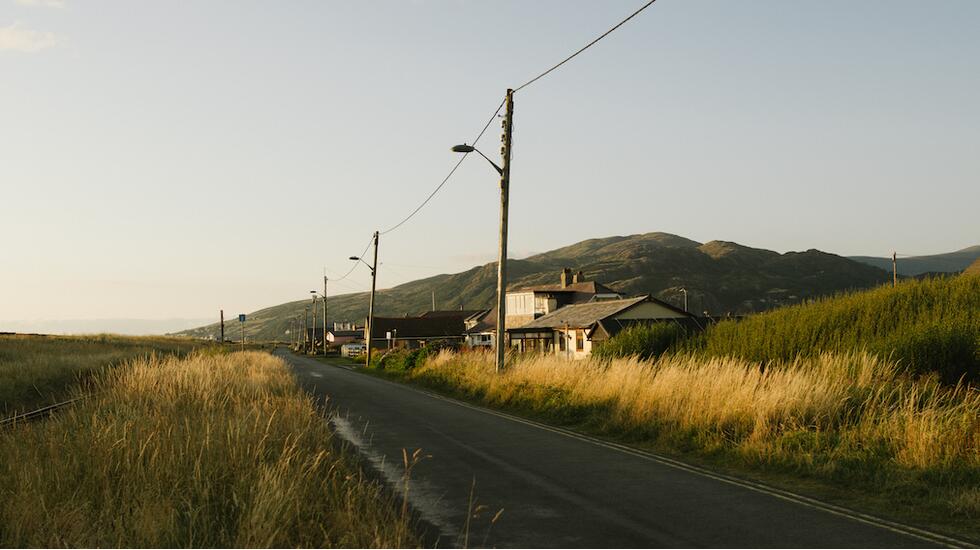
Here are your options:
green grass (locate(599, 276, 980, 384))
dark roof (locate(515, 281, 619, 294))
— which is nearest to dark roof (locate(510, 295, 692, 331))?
dark roof (locate(515, 281, 619, 294))

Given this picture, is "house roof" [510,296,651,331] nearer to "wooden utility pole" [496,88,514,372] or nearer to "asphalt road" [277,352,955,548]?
"wooden utility pole" [496,88,514,372]

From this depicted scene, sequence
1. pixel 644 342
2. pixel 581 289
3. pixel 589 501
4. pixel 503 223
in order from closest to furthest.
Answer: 1. pixel 589 501
2. pixel 503 223
3. pixel 644 342
4. pixel 581 289

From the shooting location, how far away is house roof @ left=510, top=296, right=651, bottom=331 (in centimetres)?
5459

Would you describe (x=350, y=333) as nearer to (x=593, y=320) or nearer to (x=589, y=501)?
(x=593, y=320)

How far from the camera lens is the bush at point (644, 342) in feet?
92.0

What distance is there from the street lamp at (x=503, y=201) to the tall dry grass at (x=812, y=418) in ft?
16.0

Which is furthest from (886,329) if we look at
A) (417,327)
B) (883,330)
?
(417,327)

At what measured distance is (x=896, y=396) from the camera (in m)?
13.9

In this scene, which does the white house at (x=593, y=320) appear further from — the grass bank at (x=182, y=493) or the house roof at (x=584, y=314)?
the grass bank at (x=182, y=493)

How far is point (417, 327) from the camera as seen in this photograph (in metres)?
121

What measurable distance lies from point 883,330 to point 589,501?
1414 centimetres

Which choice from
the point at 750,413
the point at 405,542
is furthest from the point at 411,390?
the point at 405,542

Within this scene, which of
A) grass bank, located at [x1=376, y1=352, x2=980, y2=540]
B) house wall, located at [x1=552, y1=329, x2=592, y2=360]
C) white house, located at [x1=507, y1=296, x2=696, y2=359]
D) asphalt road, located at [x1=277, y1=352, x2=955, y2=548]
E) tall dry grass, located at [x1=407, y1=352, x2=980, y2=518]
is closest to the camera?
asphalt road, located at [x1=277, y1=352, x2=955, y2=548]

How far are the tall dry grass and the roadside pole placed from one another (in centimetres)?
483
